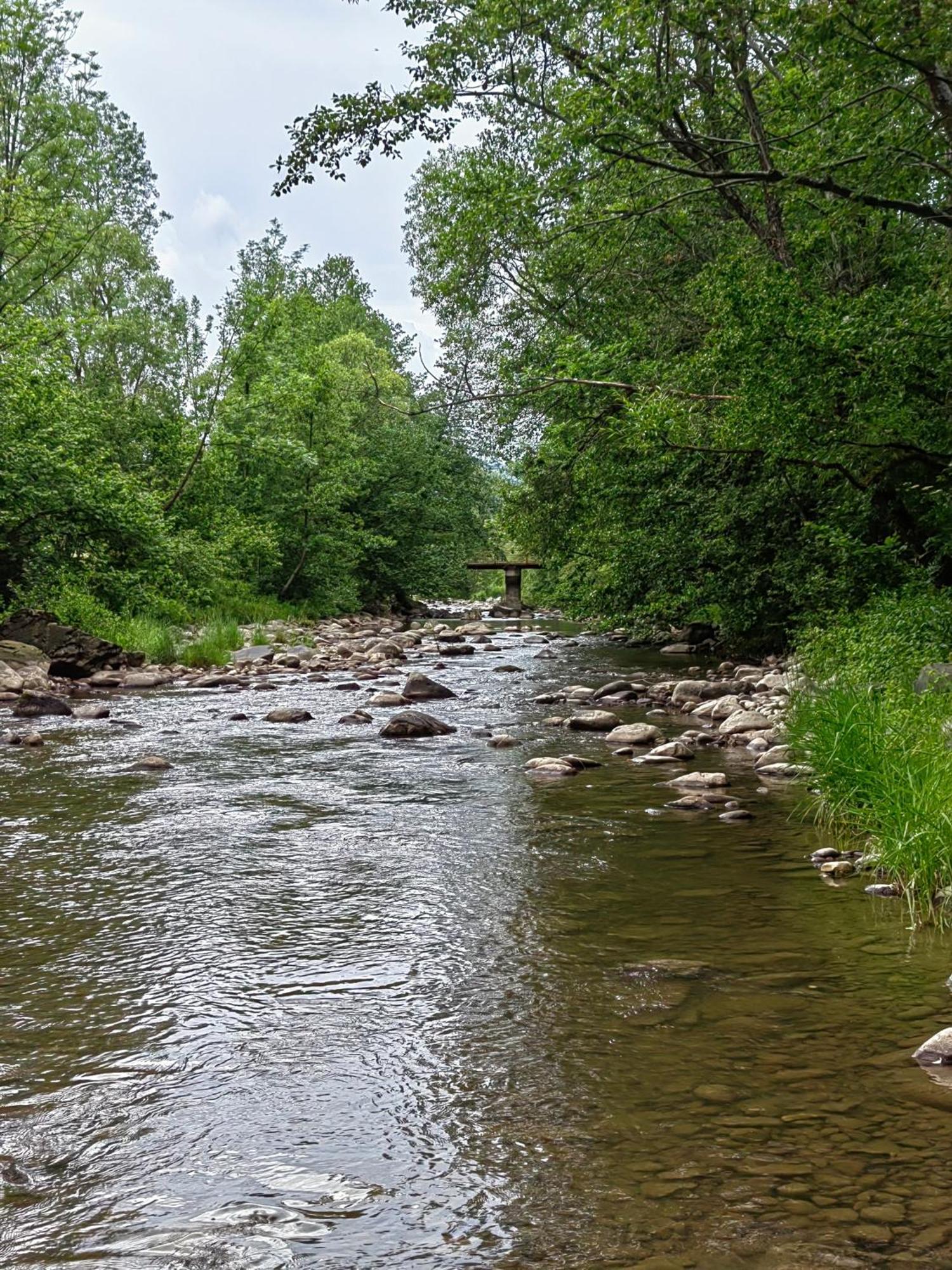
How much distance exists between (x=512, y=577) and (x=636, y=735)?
124ft

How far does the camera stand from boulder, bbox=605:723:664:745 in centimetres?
1045

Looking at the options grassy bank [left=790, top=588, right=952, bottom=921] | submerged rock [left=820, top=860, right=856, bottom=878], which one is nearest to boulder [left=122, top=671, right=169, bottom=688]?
grassy bank [left=790, top=588, right=952, bottom=921]

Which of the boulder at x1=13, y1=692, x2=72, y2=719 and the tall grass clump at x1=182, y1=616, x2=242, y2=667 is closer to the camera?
the boulder at x1=13, y1=692, x2=72, y2=719

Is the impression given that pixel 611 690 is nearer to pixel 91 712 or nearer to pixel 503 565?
pixel 91 712

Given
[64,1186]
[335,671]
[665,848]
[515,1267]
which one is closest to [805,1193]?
[515,1267]

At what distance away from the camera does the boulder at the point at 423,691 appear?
14.6 m

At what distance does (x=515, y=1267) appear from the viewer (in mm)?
2465

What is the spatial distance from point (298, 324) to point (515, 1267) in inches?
1604

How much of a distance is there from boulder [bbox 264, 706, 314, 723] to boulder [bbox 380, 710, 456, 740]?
125 cm

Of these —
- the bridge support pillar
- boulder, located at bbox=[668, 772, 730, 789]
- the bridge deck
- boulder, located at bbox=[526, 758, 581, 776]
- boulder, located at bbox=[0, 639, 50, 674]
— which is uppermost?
the bridge deck

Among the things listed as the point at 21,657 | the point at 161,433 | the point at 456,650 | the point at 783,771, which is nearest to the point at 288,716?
the point at 21,657

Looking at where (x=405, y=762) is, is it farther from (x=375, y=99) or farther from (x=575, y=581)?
(x=575, y=581)

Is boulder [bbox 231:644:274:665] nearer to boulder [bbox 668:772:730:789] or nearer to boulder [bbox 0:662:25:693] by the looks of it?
boulder [bbox 0:662:25:693]

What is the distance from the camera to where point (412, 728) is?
11.3 meters
